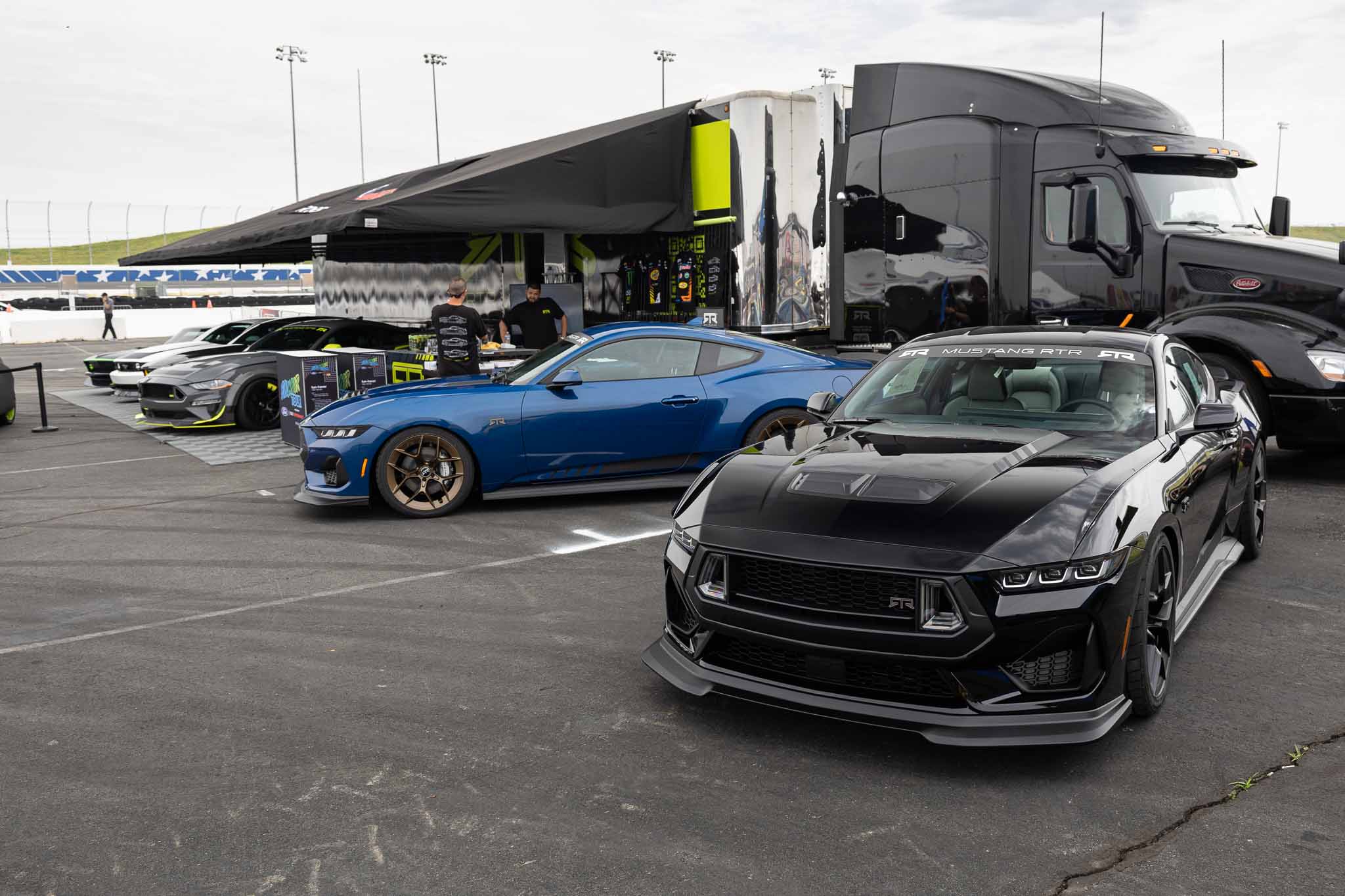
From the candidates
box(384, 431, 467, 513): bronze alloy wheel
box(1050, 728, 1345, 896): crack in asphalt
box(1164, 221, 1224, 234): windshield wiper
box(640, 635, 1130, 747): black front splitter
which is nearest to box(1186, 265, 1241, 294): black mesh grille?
box(1164, 221, 1224, 234): windshield wiper

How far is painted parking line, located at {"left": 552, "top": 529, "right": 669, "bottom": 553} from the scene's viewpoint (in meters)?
6.82

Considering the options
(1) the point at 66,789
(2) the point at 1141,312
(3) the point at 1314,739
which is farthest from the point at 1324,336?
(1) the point at 66,789

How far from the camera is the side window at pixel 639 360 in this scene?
811 cm

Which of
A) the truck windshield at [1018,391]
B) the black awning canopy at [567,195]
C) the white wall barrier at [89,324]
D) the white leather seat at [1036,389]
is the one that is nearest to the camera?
the truck windshield at [1018,391]

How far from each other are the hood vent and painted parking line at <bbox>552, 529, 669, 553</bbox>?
296 centimetres

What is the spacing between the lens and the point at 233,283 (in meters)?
60.2

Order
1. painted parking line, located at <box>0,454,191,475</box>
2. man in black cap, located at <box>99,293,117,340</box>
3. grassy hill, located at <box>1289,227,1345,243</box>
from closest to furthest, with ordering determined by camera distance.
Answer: painted parking line, located at <box>0,454,191,475</box> → man in black cap, located at <box>99,293,117,340</box> → grassy hill, located at <box>1289,227,1345,243</box>

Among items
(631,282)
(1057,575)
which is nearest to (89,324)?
(631,282)

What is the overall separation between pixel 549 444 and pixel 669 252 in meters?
5.90

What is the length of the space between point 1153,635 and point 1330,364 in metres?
5.22

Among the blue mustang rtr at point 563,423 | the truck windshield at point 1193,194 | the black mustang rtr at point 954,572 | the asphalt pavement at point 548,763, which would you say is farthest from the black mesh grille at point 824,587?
the truck windshield at point 1193,194

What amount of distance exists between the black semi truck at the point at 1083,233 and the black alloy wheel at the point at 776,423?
2109 millimetres

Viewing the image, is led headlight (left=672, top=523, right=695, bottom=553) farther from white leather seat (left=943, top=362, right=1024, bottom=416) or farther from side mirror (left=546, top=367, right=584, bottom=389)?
side mirror (left=546, top=367, right=584, bottom=389)

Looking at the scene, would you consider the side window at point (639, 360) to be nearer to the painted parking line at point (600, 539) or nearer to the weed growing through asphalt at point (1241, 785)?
the painted parking line at point (600, 539)
